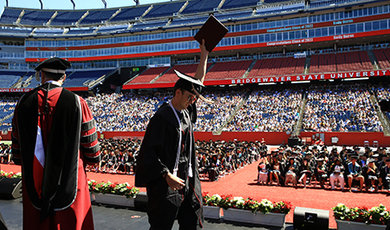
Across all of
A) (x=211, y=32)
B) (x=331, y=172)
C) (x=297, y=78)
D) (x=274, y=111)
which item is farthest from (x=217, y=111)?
(x=211, y=32)

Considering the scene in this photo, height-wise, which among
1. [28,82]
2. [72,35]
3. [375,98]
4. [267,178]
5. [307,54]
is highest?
[72,35]

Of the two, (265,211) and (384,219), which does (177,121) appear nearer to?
(265,211)

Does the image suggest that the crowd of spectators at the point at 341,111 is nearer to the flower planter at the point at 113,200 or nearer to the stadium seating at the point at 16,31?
the flower planter at the point at 113,200

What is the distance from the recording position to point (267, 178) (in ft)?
39.3

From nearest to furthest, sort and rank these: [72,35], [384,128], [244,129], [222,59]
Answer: [384,128]
[244,129]
[222,59]
[72,35]

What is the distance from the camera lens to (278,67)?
4241 cm

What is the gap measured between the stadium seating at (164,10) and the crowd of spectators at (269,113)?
32.1 metres

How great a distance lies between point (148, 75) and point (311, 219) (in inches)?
1889

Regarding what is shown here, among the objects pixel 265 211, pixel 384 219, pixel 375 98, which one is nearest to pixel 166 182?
pixel 265 211

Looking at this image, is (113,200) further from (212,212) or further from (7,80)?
(7,80)

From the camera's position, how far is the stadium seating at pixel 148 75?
4919cm

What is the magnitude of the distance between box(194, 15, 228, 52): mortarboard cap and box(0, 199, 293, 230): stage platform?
13.1 feet

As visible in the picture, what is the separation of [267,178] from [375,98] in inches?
1044

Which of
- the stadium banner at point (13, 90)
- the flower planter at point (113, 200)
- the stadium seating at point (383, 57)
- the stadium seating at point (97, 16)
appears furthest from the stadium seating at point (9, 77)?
the stadium seating at point (383, 57)
